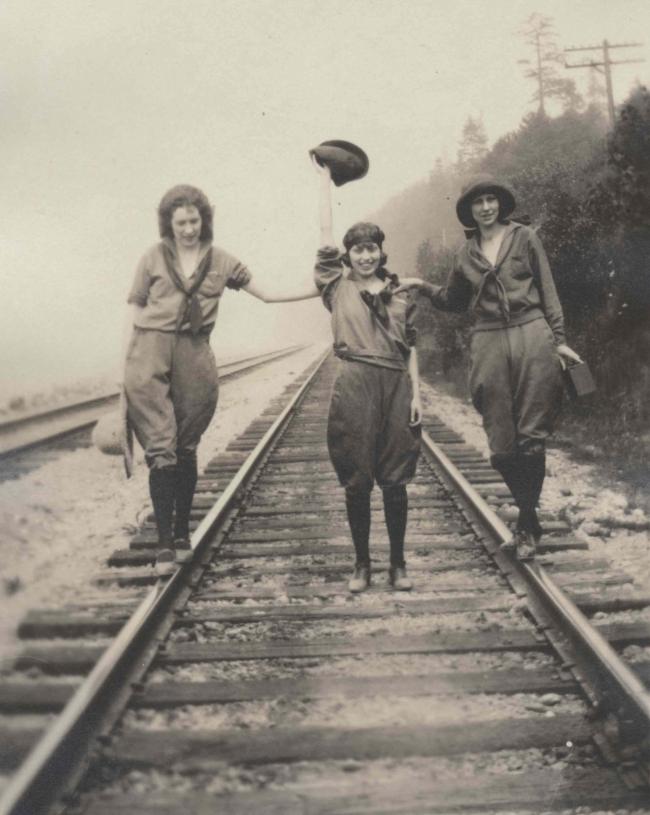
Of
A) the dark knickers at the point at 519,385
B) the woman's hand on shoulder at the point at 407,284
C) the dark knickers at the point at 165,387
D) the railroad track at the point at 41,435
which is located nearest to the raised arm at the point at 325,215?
the woman's hand on shoulder at the point at 407,284

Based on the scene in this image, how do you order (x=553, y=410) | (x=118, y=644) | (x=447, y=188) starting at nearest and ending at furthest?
(x=118, y=644) → (x=553, y=410) → (x=447, y=188)

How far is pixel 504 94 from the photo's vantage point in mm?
5828

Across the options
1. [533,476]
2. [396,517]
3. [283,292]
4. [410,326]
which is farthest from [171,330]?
[533,476]

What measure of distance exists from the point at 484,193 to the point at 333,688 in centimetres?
243

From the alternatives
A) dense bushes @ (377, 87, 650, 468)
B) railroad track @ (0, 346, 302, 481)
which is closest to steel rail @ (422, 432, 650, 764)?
dense bushes @ (377, 87, 650, 468)

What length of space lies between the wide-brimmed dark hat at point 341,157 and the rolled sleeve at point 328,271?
0.41m

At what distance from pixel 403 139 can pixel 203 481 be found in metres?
3.06

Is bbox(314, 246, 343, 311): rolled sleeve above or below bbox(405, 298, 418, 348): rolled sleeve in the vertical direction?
above

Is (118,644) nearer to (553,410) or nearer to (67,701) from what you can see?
(67,701)

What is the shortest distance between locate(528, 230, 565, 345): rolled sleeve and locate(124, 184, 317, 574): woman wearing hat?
3.61 ft

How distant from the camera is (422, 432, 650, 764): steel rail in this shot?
225 cm

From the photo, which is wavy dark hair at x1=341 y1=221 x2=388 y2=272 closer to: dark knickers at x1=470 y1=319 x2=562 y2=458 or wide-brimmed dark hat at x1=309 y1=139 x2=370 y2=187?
wide-brimmed dark hat at x1=309 y1=139 x2=370 y2=187

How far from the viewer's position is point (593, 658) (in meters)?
2.67

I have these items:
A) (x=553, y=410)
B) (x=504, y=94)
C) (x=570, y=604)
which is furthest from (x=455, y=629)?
(x=504, y=94)
